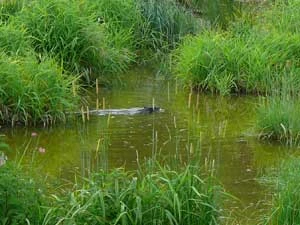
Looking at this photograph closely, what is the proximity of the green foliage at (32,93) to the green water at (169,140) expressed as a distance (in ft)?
0.58

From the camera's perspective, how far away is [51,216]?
5.01 meters

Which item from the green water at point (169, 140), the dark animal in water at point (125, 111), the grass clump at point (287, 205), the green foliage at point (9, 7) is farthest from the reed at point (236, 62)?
the grass clump at point (287, 205)

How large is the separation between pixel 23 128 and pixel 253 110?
9.51ft

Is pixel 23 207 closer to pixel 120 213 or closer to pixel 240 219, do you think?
pixel 120 213

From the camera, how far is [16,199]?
16.1 feet

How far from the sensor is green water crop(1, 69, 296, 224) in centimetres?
725

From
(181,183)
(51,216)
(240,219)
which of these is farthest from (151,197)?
(240,219)

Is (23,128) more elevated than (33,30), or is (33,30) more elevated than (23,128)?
(33,30)

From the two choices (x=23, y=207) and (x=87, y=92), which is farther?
(x=87, y=92)

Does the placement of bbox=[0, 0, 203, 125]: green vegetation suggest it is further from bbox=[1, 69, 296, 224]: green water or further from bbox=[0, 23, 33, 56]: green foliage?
bbox=[1, 69, 296, 224]: green water

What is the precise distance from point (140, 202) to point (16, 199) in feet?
2.35

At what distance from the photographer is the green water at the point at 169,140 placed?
7246 millimetres

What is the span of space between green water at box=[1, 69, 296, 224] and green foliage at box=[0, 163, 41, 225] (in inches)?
54.0

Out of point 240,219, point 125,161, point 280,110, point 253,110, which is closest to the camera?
point 240,219
